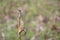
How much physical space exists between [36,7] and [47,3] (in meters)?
0.21

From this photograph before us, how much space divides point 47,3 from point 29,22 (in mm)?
546

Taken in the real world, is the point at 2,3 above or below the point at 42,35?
above

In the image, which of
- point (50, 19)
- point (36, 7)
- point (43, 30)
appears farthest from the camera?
point (36, 7)

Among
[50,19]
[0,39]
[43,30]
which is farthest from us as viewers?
[50,19]

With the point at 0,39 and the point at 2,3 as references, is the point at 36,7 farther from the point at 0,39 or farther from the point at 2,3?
the point at 0,39

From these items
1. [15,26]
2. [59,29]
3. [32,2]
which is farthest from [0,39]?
[32,2]

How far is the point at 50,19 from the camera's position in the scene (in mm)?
3281

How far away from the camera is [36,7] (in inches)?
139

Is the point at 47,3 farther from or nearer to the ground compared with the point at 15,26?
farther from the ground

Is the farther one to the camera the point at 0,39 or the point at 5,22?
the point at 5,22

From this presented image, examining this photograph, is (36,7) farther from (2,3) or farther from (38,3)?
(2,3)

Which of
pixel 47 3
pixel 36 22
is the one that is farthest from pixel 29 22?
pixel 47 3

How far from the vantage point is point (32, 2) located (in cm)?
365

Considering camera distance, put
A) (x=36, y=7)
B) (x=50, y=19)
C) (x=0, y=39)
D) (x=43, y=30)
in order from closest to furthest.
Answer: (x=0, y=39) → (x=43, y=30) → (x=50, y=19) → (x=36, y=7)
